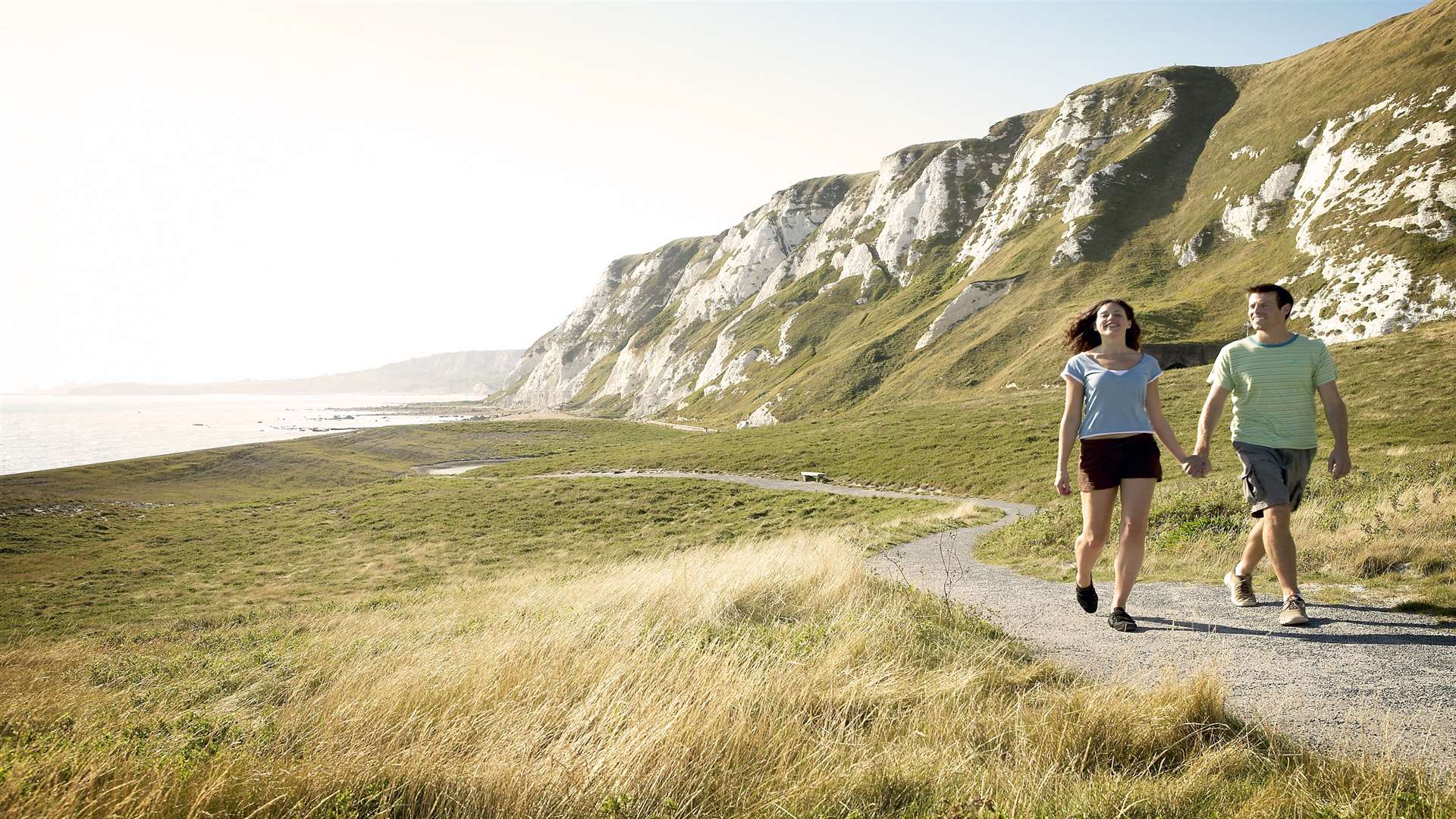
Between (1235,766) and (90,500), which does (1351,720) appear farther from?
(90,500)

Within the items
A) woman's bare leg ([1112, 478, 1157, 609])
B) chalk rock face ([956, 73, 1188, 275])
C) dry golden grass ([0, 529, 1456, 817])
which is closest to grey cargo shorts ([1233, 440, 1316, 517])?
woman's bare leg ([1112, 478, 1157, 609])

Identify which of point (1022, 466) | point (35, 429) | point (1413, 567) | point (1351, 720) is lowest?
point (1022, 466)

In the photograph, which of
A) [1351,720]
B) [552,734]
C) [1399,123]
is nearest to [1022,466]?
[1351,720]

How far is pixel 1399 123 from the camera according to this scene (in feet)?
197

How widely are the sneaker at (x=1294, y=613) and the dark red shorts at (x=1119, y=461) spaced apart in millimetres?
1533

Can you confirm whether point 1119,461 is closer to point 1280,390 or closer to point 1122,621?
point 1122,621

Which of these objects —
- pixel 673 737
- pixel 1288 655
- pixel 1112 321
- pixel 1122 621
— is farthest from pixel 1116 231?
pixel 673 737

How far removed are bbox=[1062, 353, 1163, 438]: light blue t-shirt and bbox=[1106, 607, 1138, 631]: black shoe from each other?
1722 millimetres

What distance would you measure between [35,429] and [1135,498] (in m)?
205

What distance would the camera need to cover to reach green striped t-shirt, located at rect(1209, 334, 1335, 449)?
6039mm

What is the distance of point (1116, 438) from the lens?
19.7 ft

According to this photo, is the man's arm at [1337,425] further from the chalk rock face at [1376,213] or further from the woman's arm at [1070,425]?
the chalk rock face at [1376,213]

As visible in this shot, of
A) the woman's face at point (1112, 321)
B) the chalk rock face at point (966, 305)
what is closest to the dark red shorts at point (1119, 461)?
the woman's face at point (1112, 321)

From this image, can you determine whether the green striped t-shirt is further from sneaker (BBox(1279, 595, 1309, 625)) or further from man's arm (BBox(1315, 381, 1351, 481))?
sneaker (BBox(1279, 595, 1309, 625))
